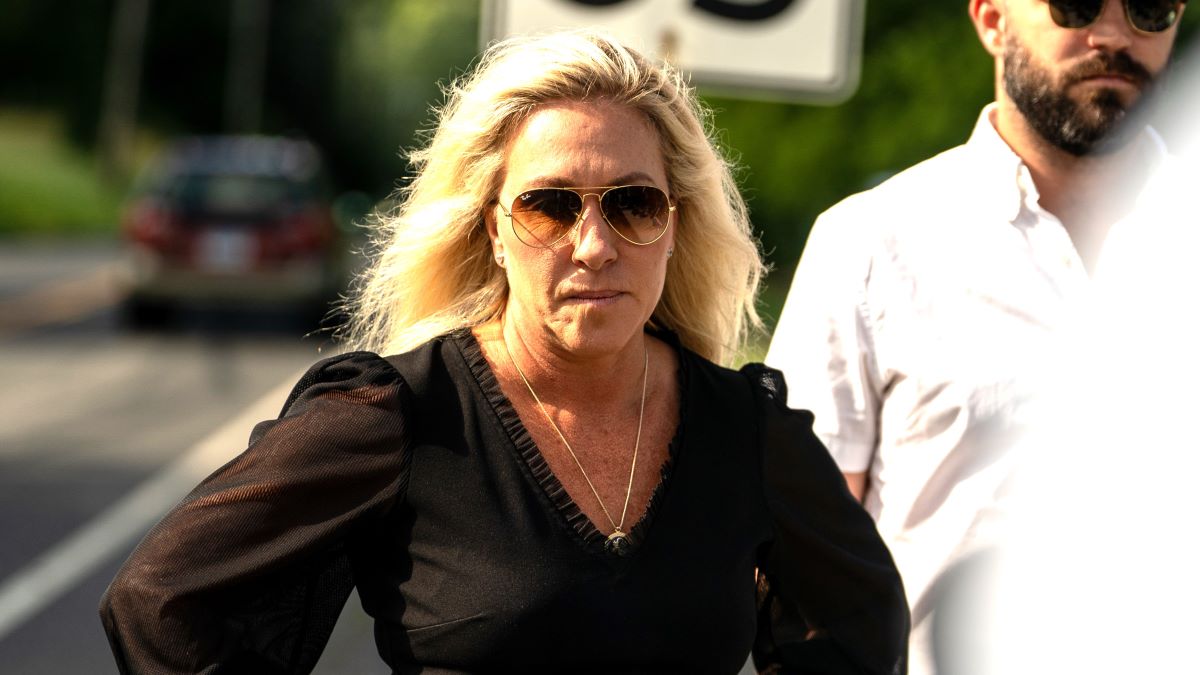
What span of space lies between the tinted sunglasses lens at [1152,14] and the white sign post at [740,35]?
135 cm

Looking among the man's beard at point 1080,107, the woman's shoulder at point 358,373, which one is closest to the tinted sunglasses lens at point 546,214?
the woman's shoulder at point 358,373

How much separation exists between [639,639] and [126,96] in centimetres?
5393

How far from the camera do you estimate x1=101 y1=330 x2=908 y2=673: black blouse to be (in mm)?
2518

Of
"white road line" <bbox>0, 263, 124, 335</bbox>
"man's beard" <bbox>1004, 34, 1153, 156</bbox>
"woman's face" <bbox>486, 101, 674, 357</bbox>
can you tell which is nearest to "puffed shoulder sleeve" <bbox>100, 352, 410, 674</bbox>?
"woman's face" <bbox>486, 101, 674, 357</bbox>

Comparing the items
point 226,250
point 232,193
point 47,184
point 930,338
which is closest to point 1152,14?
point 930,338

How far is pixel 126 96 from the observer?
178 ft

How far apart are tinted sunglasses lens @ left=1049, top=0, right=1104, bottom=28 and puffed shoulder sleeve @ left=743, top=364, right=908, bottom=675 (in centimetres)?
96

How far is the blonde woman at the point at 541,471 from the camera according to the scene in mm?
2529

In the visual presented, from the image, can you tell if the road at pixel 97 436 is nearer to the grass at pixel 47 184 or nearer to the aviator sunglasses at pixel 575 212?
the aviator sunglasses at pixel 575 212

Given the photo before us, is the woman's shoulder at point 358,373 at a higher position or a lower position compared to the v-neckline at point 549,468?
higher

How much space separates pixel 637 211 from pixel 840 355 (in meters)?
0.71

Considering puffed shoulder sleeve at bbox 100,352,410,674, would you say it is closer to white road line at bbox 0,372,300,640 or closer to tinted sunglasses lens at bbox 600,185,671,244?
tinted sunglasses lens at bbox 600,185,671,244

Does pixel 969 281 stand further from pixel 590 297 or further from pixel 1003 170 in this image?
pixel 590 297

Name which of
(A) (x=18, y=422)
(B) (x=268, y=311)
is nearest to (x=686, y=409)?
(A) (x=18, y=422)
